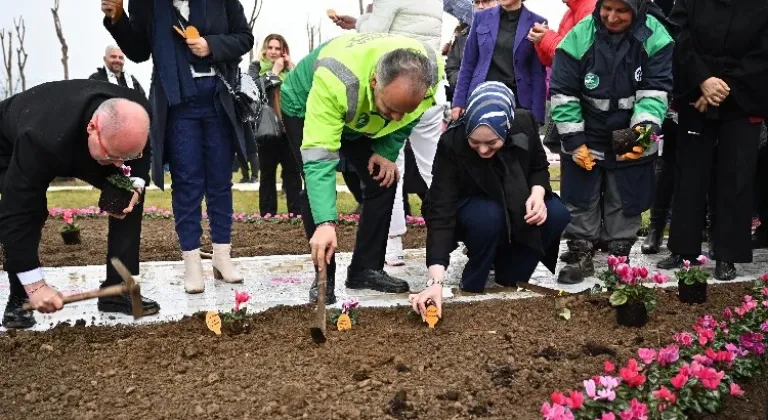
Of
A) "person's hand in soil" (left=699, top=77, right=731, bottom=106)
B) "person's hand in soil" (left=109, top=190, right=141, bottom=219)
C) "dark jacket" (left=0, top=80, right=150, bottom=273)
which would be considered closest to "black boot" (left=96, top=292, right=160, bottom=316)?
"person's hand in soil" (left=109, top=190, right=141, bottom=219)

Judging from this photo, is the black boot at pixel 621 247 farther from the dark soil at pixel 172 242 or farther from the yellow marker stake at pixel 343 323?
the yellow marker stake at pixel 343 323

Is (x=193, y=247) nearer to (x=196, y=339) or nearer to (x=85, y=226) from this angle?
(x=196, y=339)

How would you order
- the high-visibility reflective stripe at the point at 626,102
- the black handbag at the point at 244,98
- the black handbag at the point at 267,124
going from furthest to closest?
the black handbag at the point at 267,124, the high-visibility reflective stripe at the point at 626,102, the black handbag at the point at 244,98

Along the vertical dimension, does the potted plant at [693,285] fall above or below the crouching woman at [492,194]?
below

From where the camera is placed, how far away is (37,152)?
133 inches

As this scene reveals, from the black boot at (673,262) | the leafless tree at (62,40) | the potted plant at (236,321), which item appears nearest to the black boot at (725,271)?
the black boot at (673,262)

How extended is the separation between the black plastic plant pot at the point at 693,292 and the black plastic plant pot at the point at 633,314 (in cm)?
51

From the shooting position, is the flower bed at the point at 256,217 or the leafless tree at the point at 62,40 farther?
the leafless tree at the point at 62,40

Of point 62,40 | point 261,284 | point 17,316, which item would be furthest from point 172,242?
point 62,40

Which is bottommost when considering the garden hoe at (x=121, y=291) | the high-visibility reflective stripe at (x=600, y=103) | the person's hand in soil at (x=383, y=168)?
the garden hoe at (x=121, y=291)

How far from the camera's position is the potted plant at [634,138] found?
4.67 m

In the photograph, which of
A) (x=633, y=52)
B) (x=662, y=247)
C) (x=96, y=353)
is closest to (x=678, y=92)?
(x=633, y=52)

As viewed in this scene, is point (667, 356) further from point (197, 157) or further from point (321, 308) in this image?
point (197, 157)

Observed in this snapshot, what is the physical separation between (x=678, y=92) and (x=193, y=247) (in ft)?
10.8
